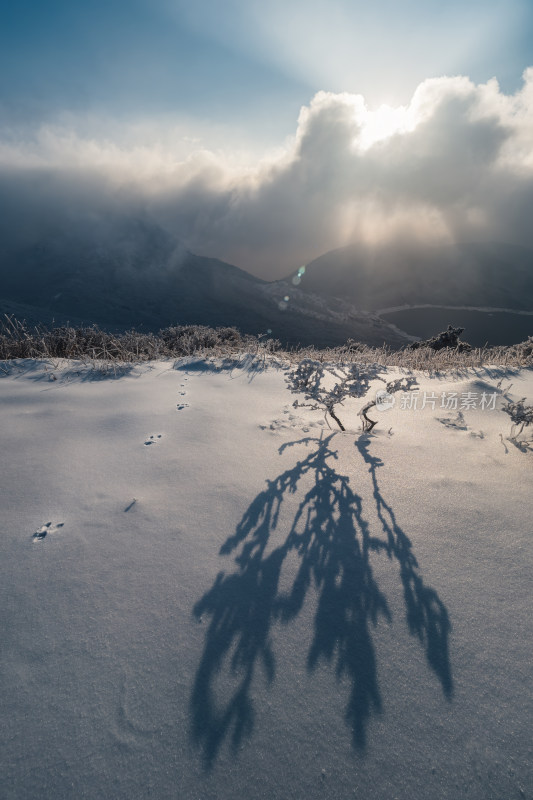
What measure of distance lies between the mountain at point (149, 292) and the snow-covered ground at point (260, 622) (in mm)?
Result: 37938

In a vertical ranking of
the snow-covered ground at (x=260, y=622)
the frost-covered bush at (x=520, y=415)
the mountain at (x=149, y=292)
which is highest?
the mountain at (x=149, y=292)

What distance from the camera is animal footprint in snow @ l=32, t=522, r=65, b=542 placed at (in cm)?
180

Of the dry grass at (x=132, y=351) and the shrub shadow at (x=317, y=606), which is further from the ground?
the dry grass at (x=132, y=351)

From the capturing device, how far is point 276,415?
380cm

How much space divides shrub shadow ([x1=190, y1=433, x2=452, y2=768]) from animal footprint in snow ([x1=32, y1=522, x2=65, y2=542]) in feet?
2.94

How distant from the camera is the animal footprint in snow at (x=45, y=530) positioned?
5.89ft

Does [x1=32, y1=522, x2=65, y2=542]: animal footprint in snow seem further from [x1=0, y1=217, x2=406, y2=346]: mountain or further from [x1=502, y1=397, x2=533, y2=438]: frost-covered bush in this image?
[x1=0, y1=217, x2=406, y2=346]: mountain

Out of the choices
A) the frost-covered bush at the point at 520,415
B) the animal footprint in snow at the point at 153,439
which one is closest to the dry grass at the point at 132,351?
the animal footprint in snow at the point at 153,439

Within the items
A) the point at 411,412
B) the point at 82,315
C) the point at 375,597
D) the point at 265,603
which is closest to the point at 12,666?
the point at 265,603

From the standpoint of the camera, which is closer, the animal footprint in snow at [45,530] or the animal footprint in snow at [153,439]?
the animal footprint in snow at [45,530]

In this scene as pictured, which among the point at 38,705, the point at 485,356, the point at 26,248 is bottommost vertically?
the point at 38,705

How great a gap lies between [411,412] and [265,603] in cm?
322

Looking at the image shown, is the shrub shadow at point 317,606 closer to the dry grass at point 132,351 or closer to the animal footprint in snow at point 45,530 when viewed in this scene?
the animal footprint in snow at point 45,530

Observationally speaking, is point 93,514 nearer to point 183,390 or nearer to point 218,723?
point 218,723
